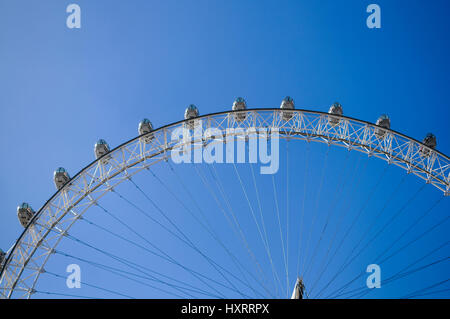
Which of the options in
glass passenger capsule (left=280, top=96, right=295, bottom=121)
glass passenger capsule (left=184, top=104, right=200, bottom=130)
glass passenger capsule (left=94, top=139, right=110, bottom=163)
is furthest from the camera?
glass passenger capsule (left=280, top=96, right=295, bottom=121)

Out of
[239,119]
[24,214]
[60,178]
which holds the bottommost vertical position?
[24,214]

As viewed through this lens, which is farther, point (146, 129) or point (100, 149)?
point (146, 129)

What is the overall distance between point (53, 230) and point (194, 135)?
28.3 ft

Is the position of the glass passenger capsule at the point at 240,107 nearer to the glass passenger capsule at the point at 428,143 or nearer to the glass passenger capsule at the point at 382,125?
the glass passenger capsule at the point at 382,125

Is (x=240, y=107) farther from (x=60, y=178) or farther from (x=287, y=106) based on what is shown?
(x=60, y=178)

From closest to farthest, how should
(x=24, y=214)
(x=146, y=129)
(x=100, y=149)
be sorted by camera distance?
(x=24, y=214) → (x=100, y=149) → (x=146, y=129)

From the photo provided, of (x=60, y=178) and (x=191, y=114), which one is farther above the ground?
(x=191, y=114)

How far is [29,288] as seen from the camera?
24.1 meters

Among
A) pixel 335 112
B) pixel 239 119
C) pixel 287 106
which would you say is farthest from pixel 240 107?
pixel 335 112

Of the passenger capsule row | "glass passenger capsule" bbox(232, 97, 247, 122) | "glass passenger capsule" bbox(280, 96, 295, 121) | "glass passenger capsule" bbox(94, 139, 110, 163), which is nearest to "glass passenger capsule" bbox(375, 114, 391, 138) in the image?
A: the passenger capsule row

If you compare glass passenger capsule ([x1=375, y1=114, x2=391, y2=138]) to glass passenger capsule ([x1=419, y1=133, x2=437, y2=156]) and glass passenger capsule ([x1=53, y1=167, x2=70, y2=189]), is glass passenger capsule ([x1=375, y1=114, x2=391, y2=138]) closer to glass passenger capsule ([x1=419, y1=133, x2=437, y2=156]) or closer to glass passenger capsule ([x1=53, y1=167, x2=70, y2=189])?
glass passenger capsule ([x1=419, y1=133, x2=437, y2=156])

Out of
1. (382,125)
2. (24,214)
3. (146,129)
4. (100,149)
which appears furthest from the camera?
(382,125)
